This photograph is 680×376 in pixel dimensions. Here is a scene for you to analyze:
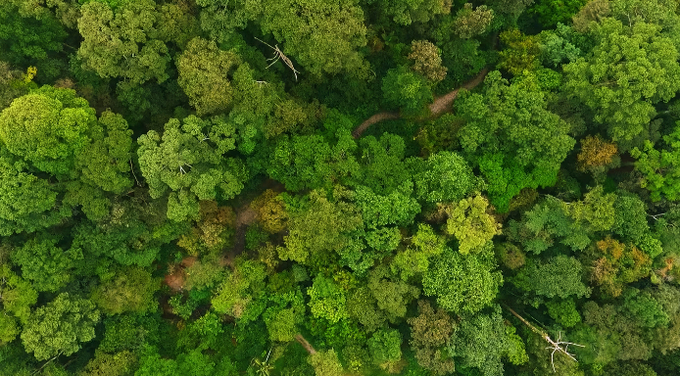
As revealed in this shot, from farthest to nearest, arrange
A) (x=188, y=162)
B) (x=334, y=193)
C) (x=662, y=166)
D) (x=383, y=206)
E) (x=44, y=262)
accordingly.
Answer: (x=662, y=166) → (x=334, y=193) → (x=383, y=206) → (x=44, y=262) → (x=188, y=162)

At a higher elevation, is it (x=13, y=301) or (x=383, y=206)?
(x=383, y=206)

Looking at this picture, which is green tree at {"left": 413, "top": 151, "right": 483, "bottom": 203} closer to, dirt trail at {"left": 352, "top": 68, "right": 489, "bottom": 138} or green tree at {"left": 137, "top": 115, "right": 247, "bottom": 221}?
dirt trail at {"left": 352, "top": 68, "right": 489, "bottom": 138}

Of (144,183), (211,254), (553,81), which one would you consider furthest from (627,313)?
(144,183)

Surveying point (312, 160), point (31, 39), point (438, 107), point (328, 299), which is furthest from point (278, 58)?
point (328, 299)

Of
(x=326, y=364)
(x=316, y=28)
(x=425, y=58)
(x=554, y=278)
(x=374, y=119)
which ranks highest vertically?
(x=316, y=28)

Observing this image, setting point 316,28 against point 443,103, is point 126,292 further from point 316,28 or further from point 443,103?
point 443,103

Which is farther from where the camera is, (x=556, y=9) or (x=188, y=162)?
(x=556, y=9)

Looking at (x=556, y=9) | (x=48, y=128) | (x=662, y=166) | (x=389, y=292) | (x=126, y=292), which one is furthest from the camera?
(x=556, y=9)
